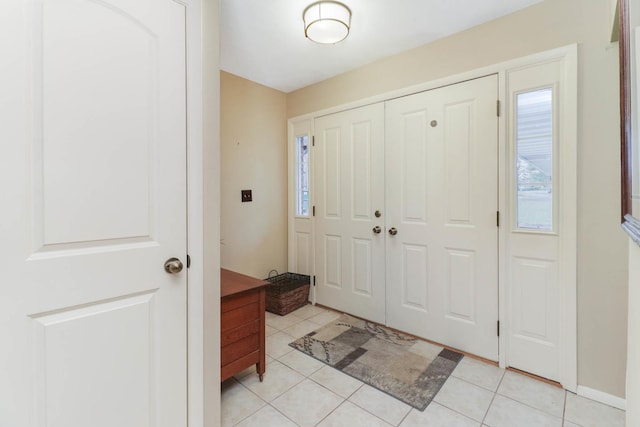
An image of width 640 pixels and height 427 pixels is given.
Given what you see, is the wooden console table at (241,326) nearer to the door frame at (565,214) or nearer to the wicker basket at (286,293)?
the wicker basket at (286,293)

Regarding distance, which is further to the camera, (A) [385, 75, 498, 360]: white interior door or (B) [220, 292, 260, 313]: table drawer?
(A) [385, 75, 498, 360]: white interior door

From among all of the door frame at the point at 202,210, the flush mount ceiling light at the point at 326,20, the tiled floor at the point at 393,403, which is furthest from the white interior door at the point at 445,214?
the door frame at the point at 202,210

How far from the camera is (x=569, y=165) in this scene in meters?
1.78

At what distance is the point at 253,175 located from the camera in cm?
316

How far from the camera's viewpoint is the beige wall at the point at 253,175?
2.92m

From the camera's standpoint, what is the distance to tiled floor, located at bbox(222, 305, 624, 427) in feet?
5.22

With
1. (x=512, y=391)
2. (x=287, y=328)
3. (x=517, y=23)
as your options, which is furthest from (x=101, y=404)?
(x=517, y=23)

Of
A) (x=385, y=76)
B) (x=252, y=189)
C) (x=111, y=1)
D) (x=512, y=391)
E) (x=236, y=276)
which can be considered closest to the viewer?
(x=111, y=1)

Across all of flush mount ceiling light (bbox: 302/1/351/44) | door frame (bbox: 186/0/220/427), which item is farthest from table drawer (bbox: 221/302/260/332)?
flush mount ceiling light (bbox: 302/1/351/44)

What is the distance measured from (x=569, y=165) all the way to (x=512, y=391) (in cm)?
143

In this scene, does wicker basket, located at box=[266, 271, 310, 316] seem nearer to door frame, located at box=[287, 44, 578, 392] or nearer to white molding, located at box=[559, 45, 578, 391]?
door frame, located at box=[287, 44, 578, 392]

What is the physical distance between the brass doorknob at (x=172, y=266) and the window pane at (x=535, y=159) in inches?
82.8

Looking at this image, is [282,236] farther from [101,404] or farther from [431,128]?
[101,404]

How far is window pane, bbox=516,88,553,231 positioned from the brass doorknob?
82.8 inches
